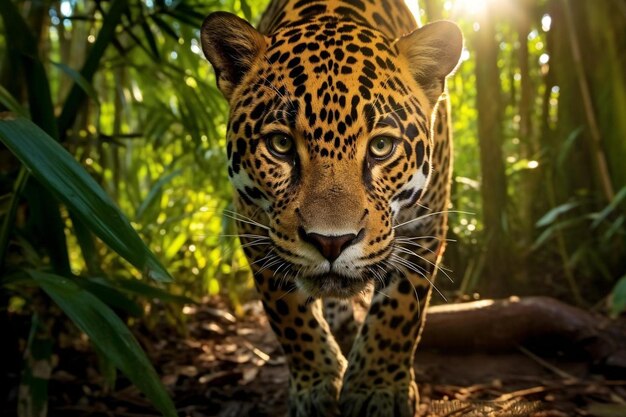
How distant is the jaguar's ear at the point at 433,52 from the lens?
2.70 metres

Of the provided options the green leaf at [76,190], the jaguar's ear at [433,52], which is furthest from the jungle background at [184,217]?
the jaguar's ear at [433,52]

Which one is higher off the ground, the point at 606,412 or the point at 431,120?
the point at 431,120

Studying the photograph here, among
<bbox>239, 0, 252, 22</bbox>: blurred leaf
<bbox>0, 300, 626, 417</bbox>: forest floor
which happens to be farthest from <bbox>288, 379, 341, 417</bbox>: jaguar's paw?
<bbox>239, 0, 252, 22</bbox>: blurred leaf

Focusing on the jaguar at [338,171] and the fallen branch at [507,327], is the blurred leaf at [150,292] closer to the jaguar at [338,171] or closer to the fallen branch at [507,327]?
the jaguar at [338,171]

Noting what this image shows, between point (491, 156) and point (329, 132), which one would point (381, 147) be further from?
point (491, 156)

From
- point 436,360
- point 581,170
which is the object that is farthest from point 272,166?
point 581,170

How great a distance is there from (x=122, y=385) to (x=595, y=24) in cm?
415

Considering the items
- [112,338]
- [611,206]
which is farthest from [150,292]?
[611,206]

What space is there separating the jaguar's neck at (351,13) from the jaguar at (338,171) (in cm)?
1

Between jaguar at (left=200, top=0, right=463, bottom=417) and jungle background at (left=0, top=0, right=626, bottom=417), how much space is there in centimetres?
41

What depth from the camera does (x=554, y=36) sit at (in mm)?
5992

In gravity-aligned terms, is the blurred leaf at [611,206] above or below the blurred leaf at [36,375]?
above

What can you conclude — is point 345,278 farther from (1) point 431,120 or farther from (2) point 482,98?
(2) point 482,98

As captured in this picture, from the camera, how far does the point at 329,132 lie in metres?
2.46
